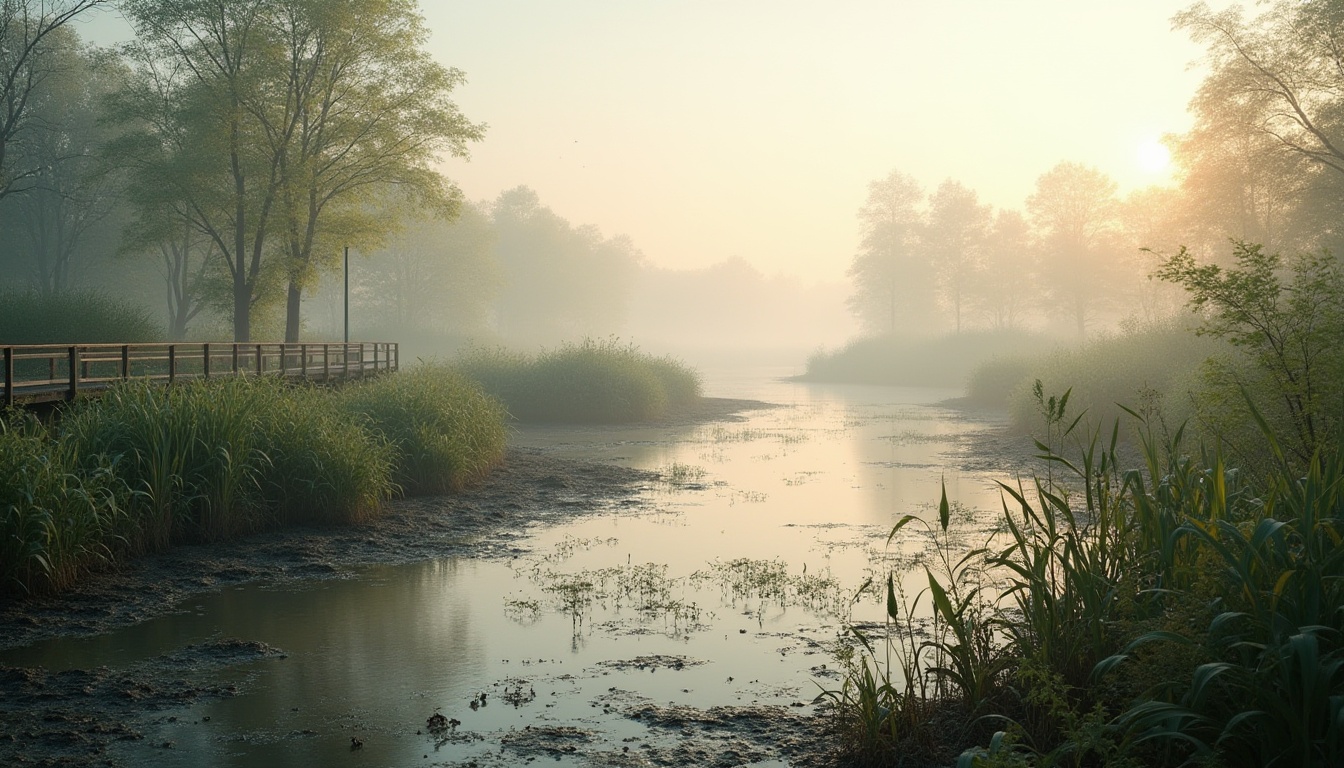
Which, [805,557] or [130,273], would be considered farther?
[130,273]

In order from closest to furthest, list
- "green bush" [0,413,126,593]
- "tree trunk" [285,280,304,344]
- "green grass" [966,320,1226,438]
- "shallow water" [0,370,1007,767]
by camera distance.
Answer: "shallow water" [0,370,1007,767]
"green bush" [0,413,126,593]
"green grass" [966,320,1226,438]
"tree trunk" [285,280,304,344]

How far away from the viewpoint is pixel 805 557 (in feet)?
40.1

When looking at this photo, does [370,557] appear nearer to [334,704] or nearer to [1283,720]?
[334,704]

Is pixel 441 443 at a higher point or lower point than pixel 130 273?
lower

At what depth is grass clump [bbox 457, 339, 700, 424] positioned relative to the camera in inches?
1297

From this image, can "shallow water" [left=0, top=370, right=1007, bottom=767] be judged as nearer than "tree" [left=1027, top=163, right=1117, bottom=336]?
Yes

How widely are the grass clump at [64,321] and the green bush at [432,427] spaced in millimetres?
11045

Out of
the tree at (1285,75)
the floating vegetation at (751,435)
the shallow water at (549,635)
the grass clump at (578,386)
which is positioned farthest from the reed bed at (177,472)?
the tree at (1285,75)

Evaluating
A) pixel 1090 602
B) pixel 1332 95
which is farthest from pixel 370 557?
pixel 1332 95

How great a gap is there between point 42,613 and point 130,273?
5003 centimetres

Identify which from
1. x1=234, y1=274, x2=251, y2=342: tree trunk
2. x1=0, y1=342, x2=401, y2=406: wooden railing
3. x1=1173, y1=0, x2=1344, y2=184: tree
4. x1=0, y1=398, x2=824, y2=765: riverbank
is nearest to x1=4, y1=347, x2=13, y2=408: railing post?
x1=0, y1=342, x2=401, y2=406: wooden railing

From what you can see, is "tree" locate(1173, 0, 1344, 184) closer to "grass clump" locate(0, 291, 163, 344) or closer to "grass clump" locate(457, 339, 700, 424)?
"grass clump" locate(457, 339, 700, 424)

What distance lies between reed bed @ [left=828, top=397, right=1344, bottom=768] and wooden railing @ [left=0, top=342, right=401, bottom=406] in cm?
1215

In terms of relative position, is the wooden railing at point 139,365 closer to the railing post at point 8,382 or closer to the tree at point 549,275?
the railing post at point 8,382
